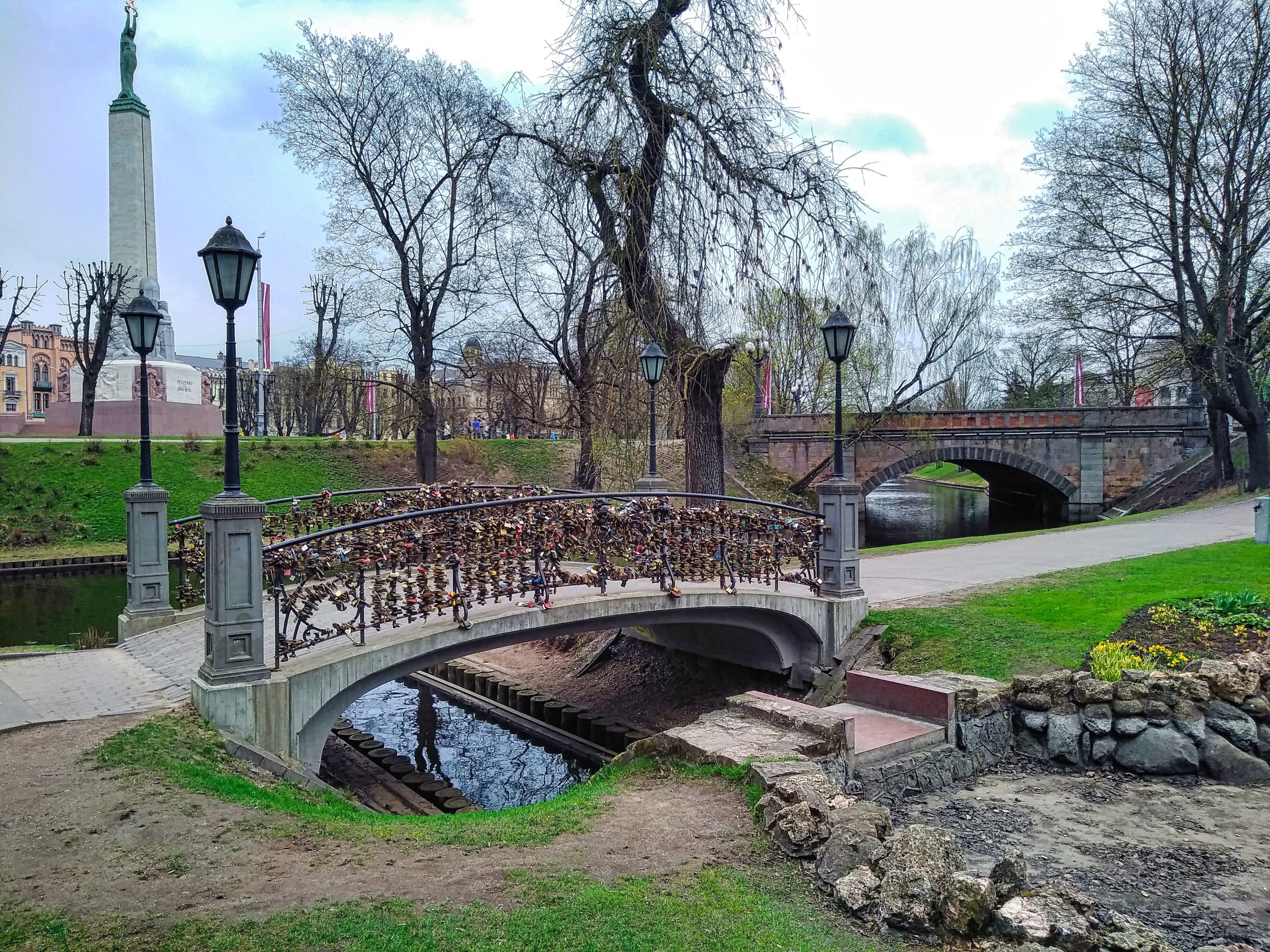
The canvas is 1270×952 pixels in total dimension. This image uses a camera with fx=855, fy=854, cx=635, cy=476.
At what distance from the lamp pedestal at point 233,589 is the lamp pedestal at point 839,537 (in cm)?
666

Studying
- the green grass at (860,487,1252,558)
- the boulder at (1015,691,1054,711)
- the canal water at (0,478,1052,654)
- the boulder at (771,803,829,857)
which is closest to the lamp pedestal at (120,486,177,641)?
the canal water at (0,478,1052,654)

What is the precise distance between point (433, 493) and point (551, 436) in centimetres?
3186

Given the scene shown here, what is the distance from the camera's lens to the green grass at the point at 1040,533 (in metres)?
18.7

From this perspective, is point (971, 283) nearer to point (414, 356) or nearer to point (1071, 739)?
point (414, 356)

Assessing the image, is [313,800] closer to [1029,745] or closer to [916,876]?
[916,876]

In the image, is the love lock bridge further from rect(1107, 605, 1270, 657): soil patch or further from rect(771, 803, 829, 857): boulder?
rect(771, 803, 829, 857): boulder

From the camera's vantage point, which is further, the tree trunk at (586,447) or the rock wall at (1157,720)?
the tree trunk at (586,447)

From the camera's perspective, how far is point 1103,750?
7.52 m

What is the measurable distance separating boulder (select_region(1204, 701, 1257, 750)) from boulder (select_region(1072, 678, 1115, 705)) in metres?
0.77

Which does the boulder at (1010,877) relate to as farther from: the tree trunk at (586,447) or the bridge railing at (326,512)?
the tree trunk at (586,447)

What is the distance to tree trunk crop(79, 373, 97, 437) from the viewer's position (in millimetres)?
32344

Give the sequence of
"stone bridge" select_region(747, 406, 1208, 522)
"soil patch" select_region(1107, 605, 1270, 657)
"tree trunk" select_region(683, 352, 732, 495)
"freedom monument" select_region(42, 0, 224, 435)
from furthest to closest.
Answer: "stone bridge" select_region(747, 406, 1208, 522) < "freedom monument" select_region(42, 0, 224, 435) < "tree trunk" select_region(683, 352, 732, 495) < "soil patch" select_region(1107, 605, 1270, 657)

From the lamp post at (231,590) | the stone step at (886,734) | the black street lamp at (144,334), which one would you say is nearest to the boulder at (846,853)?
the stone step at (886,734)

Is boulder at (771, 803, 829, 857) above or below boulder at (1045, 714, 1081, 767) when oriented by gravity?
above
